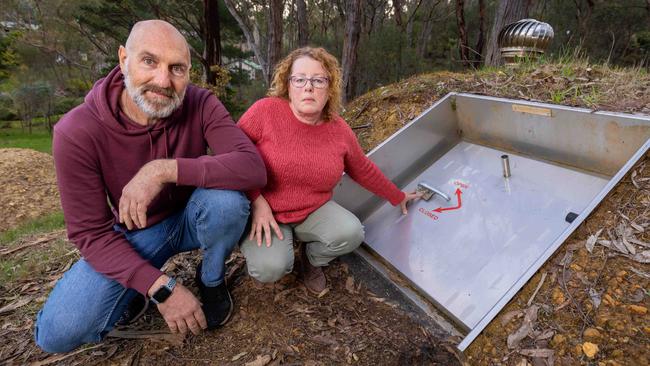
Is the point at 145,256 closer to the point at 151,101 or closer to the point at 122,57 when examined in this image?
the point at 151,101

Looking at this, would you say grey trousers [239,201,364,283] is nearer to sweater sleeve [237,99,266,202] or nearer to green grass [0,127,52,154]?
sweater sleeve [237,99,266,202]

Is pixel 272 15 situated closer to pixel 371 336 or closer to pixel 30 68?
pixel 371 336

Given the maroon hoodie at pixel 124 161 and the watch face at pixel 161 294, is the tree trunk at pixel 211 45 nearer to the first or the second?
the maroon hoodie at pixel 124 161

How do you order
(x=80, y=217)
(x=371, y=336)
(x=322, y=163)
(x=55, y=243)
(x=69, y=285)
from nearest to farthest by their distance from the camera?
(x=80, y=217)
(x=69, y=285)
(x=371, y=336)
(x=322, y=163)
(x=55, y=243)

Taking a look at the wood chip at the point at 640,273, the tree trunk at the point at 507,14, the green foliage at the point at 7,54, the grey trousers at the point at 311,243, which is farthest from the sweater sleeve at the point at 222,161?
the green foliage at the point at 7,54

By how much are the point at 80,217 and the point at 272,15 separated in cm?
593

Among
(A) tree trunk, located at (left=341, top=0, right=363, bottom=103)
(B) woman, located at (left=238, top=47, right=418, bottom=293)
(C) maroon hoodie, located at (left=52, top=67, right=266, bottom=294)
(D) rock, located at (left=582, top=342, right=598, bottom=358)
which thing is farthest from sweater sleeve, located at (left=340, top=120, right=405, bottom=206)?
(A) tree trunk, located at (left=341, top=0, right=363, bottom=103)

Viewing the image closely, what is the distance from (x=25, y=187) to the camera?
690 centimetres

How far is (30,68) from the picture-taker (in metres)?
21.8

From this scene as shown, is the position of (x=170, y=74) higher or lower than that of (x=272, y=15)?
lower

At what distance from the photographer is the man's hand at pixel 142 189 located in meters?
1.52

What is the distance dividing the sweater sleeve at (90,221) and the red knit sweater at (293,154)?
614 millimetres

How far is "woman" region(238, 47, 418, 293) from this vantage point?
6.20 ft

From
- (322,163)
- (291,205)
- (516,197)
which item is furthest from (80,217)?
(516,197)
